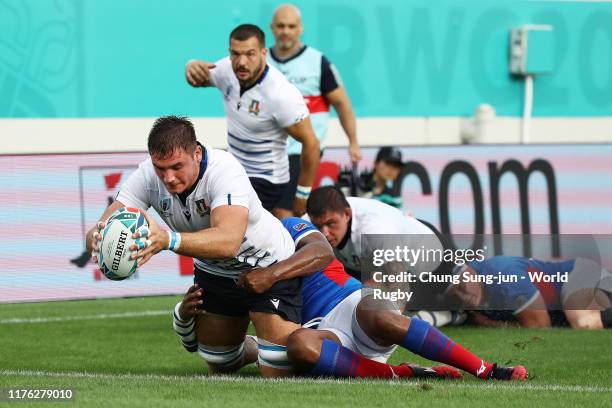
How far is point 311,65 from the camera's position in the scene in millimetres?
12156

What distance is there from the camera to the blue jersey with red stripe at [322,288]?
809 cm

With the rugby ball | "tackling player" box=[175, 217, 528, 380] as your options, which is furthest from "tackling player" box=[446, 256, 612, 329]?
the rugby ball

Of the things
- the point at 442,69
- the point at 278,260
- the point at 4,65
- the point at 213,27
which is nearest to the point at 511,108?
the point at 442,69

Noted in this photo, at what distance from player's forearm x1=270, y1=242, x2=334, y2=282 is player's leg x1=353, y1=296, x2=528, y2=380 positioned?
21.2 inches

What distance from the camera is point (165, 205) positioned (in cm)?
760

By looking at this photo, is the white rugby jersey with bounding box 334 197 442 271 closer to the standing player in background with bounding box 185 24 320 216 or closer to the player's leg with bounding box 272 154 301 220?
the standing player in background with bounding box 185 24 320 216

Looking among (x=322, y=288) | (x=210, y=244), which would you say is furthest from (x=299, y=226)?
(x=210, y=244)


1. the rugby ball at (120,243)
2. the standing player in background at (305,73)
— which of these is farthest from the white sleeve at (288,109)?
the rugby ball at (120,243)

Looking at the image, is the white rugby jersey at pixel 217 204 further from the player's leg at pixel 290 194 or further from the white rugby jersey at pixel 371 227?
the player's leg at pixel 290 194

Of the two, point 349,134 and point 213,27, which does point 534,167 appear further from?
point 213,27

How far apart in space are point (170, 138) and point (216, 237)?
0.59m

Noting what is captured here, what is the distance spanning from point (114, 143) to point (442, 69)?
5.39 metres

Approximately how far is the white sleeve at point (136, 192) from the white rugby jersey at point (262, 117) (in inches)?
111

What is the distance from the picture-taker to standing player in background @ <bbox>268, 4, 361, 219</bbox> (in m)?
12.0
